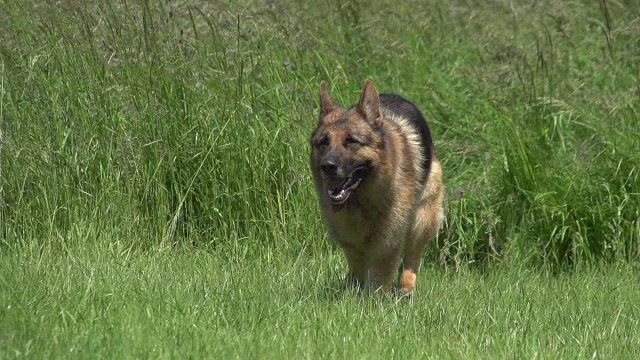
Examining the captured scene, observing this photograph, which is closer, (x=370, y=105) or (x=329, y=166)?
(x=329, y=166)

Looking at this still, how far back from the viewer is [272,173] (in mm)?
8109

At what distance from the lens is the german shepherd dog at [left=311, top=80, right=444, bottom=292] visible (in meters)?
6.74

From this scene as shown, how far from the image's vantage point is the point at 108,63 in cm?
820

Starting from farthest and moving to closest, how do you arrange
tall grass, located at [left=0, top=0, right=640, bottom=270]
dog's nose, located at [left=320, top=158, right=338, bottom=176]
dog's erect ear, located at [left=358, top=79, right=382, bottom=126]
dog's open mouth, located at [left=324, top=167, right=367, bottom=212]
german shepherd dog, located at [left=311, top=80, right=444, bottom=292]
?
tall grass, located at [left=0, top=0, right=640, bottom=270] → dog's erect ear, located at [left=358, top=79, right=382, bottom=126] → german shepherd dog, located at [left=311, top=80, right=444, bottom=292] → dog's open mouth, located at [left=324, top=167, right=367, bottom=212] → dog's nose, located at [left=320, top=158, right=338, bottom=176]

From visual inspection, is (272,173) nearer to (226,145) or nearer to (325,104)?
(226,145)

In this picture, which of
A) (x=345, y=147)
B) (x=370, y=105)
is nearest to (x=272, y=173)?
(x=370, y=105)

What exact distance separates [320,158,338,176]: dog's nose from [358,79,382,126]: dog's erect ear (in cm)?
56

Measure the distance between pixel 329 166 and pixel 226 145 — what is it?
1692mm

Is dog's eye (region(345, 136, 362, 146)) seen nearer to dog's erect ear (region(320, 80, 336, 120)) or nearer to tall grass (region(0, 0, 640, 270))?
dog's erect ear (region(320, 80, 336, 120))

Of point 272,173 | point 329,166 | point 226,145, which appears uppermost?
point 329,166

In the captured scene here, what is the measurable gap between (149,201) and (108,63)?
1.13 metres

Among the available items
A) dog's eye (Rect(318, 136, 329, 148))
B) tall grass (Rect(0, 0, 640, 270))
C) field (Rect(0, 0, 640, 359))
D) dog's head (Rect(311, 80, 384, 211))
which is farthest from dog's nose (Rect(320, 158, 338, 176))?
tall grass (Rect(0, 0, 640, 270))

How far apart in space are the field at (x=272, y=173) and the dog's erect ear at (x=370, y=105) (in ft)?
3.65

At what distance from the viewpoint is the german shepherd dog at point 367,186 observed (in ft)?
22.1
